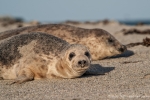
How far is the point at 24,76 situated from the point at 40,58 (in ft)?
1.37

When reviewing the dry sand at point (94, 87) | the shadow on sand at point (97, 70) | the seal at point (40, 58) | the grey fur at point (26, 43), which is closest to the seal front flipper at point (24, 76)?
the seal at point (40, 58)

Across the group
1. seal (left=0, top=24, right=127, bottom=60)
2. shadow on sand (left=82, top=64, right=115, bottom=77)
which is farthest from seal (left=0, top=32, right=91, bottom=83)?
seal (left=0, top=24, right=127, bottom=60)

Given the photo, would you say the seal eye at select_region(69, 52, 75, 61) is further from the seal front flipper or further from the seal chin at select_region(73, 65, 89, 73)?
the seal front flipper

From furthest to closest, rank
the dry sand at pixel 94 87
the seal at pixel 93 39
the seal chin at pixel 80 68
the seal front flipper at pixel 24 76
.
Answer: the seal at pixel 93 39
the seal front flipper at pixel 24 76
the seal chin at pixel 80 68
the dry sand at pixel 94 87

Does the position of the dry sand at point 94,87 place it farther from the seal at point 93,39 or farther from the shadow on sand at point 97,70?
the seal at point 93,39

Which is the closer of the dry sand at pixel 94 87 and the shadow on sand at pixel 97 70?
the dry sand at pixel 94 87

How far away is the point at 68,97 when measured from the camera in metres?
5.04

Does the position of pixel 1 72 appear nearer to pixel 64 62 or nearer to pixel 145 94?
pixel 64 62

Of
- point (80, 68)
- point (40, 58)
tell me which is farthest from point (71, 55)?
point (40, 58)

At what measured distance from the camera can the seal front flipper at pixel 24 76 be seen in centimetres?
617

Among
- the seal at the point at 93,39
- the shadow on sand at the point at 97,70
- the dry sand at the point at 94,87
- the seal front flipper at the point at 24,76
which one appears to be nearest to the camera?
the dry sand at the point at 94,87

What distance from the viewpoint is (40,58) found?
21.4 ft

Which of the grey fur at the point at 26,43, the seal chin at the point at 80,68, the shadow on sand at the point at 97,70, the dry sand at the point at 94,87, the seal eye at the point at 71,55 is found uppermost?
the grey fur at the point at 26,43

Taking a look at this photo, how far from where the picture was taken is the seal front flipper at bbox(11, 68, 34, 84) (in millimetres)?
6168
